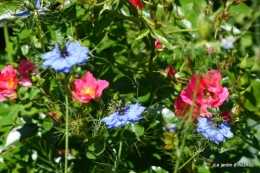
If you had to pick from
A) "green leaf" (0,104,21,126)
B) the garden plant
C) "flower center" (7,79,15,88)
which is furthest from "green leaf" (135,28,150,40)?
"green leaf" (0,104,21,126)

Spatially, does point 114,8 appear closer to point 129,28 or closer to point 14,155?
point 129,28

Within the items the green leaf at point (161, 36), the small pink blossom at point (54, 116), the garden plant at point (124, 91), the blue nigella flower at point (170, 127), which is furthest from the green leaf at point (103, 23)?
the blue nigella flower at point (170, 127)

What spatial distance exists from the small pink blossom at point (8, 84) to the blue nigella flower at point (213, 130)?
50 cm

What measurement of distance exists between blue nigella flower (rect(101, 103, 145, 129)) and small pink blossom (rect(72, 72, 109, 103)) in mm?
88

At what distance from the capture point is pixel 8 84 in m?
1.59

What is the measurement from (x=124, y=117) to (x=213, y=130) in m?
0.19

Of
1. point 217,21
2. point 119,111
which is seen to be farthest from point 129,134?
point 217,21

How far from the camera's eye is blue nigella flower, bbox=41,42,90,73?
1215 mm

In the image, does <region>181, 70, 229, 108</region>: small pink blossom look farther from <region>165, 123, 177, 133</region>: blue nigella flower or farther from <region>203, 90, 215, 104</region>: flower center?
<region>165, 123, 177, 133</region>: blue nigella flower

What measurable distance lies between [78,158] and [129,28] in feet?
1.31

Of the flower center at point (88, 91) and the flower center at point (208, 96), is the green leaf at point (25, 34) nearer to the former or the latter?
the flower center at point (88, 91)

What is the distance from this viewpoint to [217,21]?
Answer: 1.53 m

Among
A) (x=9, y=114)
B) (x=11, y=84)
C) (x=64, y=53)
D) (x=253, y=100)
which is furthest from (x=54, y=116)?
(x=253, y=100)

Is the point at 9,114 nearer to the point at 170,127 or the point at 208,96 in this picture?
the point at 170,127
